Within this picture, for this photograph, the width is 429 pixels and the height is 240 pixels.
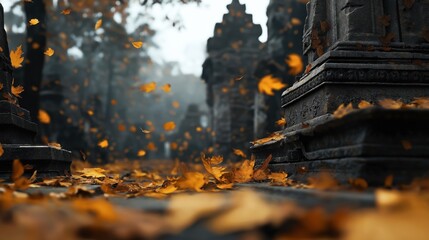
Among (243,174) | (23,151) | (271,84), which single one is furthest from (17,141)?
(271,84)

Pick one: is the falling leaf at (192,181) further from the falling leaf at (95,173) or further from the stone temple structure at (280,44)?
the stone temple structure at (280,44)

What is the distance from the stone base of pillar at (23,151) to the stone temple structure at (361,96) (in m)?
2.21

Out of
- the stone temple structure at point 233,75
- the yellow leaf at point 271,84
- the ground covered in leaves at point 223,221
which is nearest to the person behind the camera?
the ground covered in leaves at point 223,221

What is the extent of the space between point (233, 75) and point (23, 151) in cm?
1211

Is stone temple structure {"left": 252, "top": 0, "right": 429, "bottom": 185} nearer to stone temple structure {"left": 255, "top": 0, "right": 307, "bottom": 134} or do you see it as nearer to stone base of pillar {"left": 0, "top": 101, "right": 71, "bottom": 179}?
stone base of pillar {"left": 0, "top": 101, "right": 71, "bottom": 179}

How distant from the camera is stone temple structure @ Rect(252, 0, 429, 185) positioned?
2.34 m

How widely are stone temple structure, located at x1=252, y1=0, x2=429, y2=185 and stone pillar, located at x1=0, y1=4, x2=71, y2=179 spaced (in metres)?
2.22

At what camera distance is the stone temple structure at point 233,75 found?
14664 mm

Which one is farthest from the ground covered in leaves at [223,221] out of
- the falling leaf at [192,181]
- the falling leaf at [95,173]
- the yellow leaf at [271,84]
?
the yellow leaf at [271,84]

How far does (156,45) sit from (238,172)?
4359 centimetres

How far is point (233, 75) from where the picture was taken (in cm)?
1540

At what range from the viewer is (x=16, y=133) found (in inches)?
168

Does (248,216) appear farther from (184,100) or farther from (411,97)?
(184,100)

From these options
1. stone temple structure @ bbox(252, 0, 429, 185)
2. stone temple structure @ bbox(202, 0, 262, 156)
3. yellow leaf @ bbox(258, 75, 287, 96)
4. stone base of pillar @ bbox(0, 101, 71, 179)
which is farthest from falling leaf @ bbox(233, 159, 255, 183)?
stone temple structure @ bbox(202, 0, 262, 156)
